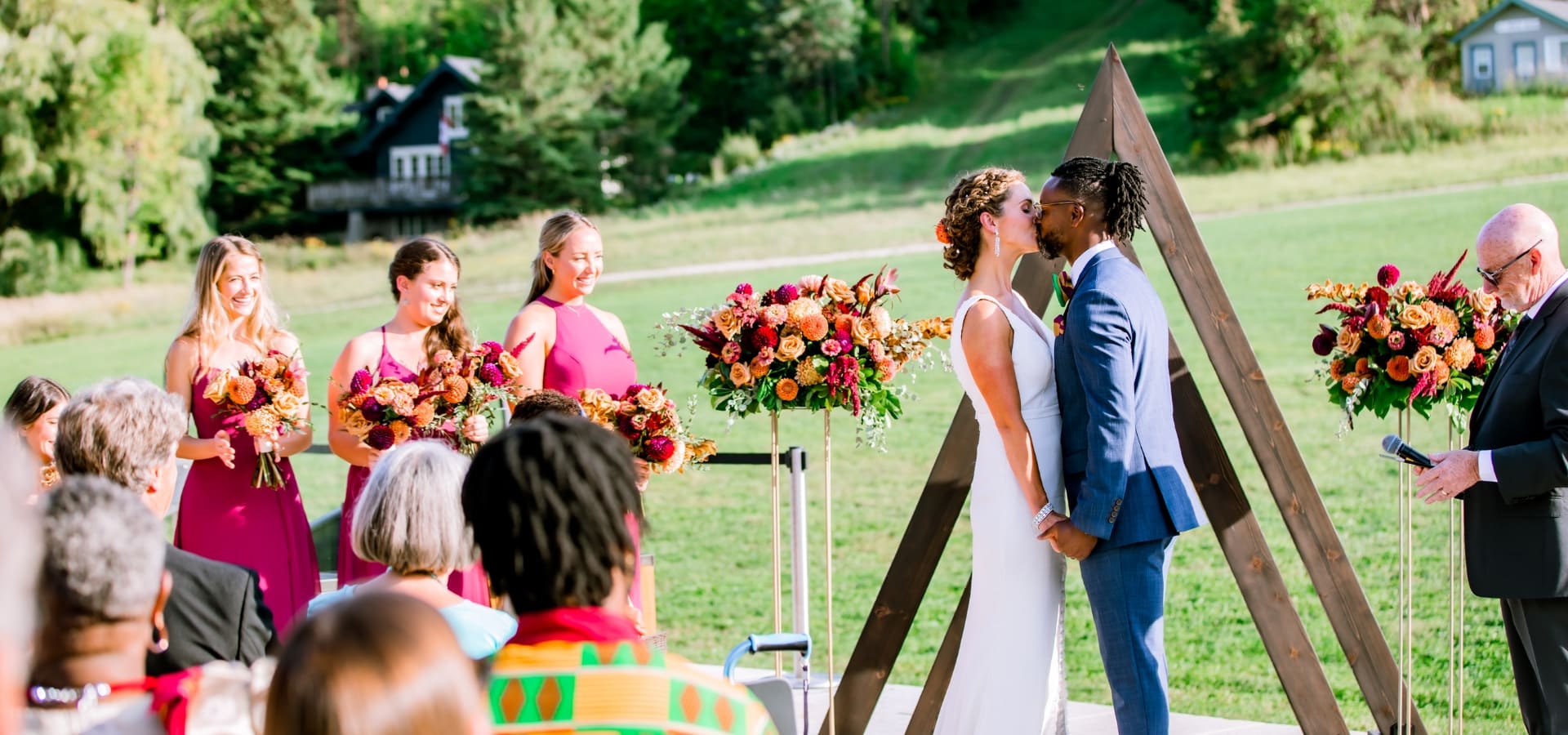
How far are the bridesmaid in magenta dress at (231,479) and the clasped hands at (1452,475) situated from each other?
3677 millimetres

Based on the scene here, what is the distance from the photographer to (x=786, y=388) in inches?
185

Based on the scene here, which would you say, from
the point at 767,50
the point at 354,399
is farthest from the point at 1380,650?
the point at 767,50

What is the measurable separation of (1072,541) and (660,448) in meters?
1.38

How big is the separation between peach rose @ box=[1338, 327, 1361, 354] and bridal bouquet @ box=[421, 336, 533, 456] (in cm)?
281

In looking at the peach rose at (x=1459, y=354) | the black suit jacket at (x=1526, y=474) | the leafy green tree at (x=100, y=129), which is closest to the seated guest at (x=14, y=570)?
the black suit jacket at (x=1526, y=474)

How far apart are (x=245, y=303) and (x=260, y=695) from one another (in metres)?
3.19

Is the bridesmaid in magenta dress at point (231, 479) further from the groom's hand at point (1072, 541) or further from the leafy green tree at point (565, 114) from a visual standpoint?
the leafy green tree at point (565, 114)

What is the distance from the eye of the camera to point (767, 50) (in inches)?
2020

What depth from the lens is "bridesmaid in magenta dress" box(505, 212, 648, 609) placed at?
17.2 feet

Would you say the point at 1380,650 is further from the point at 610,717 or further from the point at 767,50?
the point at 767,50

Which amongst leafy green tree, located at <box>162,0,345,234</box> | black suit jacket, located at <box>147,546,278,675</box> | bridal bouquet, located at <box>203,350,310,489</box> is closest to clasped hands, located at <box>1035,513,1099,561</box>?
black suit jacket, located at <box>147,546,278,675</box>

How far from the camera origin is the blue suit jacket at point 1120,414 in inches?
157

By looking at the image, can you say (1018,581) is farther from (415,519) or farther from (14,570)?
(14,570)

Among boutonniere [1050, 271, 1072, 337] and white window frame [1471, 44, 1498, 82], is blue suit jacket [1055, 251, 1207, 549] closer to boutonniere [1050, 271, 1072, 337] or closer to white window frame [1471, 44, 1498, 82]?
boutonniere [1050, 271, 1072, 337]
